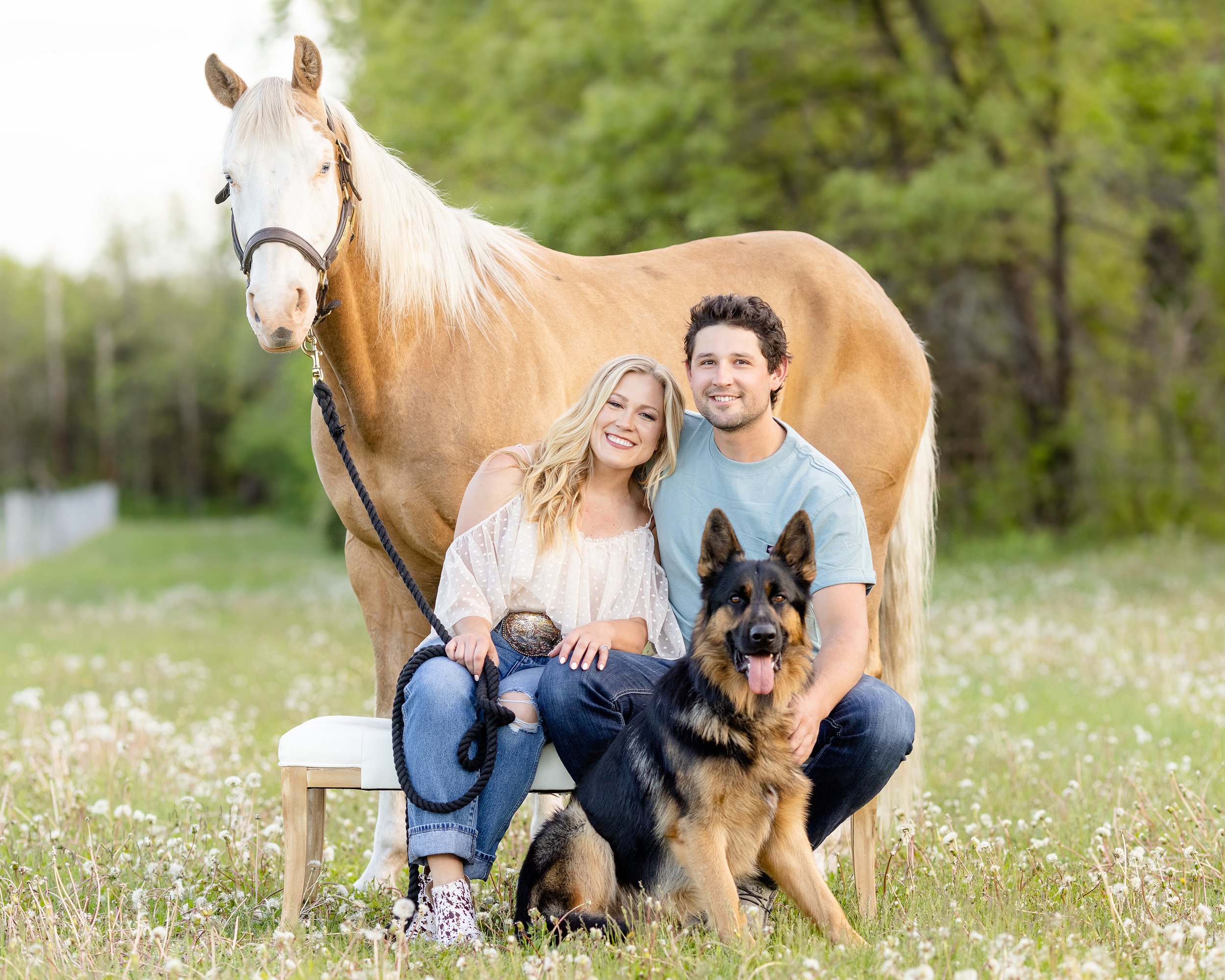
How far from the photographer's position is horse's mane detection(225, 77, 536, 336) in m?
4.41

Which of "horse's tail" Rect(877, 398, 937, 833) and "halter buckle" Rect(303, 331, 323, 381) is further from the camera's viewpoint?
"horse's tail" Rect(877, 398, 937, 833)

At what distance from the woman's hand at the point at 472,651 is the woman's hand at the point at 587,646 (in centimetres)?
22

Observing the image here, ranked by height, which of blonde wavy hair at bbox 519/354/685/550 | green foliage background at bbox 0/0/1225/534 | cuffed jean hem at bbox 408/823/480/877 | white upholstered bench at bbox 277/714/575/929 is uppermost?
green foliage background at bbox 0/0/1225/534

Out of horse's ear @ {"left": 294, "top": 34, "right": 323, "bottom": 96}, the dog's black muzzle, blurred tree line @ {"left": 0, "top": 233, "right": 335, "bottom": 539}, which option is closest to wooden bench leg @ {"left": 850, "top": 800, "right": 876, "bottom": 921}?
the dog's black muzzle

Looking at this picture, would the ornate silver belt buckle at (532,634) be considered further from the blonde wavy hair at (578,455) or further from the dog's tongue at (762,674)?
the dog's tongue at (762,674)

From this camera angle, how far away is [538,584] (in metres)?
4.09

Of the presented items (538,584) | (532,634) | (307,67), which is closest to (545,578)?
(538,584)

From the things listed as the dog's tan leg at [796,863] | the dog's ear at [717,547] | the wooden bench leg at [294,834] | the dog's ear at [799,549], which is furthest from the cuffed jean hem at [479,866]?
the dog's ear at [799,549]

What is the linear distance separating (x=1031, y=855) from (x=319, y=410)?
125 inches

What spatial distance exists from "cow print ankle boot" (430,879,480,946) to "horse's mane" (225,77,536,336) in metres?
2.07

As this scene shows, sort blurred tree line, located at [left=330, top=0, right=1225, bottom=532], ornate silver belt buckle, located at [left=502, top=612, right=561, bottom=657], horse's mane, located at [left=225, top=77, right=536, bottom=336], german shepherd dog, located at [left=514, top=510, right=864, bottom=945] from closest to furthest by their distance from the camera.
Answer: german shepherd dog, located at [left=514, top=510, right=864, bottom=945], ornate silver belt buckle, located at [left=502, top=612, right=561, bottom=657], horse's mane, located at [left=225, top=77, right=536, bottom=336], blurred tree line, located at [left=330, top=0, right=1225, bottom=532]

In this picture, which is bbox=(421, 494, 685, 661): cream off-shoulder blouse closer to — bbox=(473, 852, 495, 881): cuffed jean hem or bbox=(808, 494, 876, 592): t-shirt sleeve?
bbox=(808, 494, 876, 592): t-shirt sleeve

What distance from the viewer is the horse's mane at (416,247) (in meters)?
4.41

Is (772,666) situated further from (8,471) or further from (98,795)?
(8,471)
